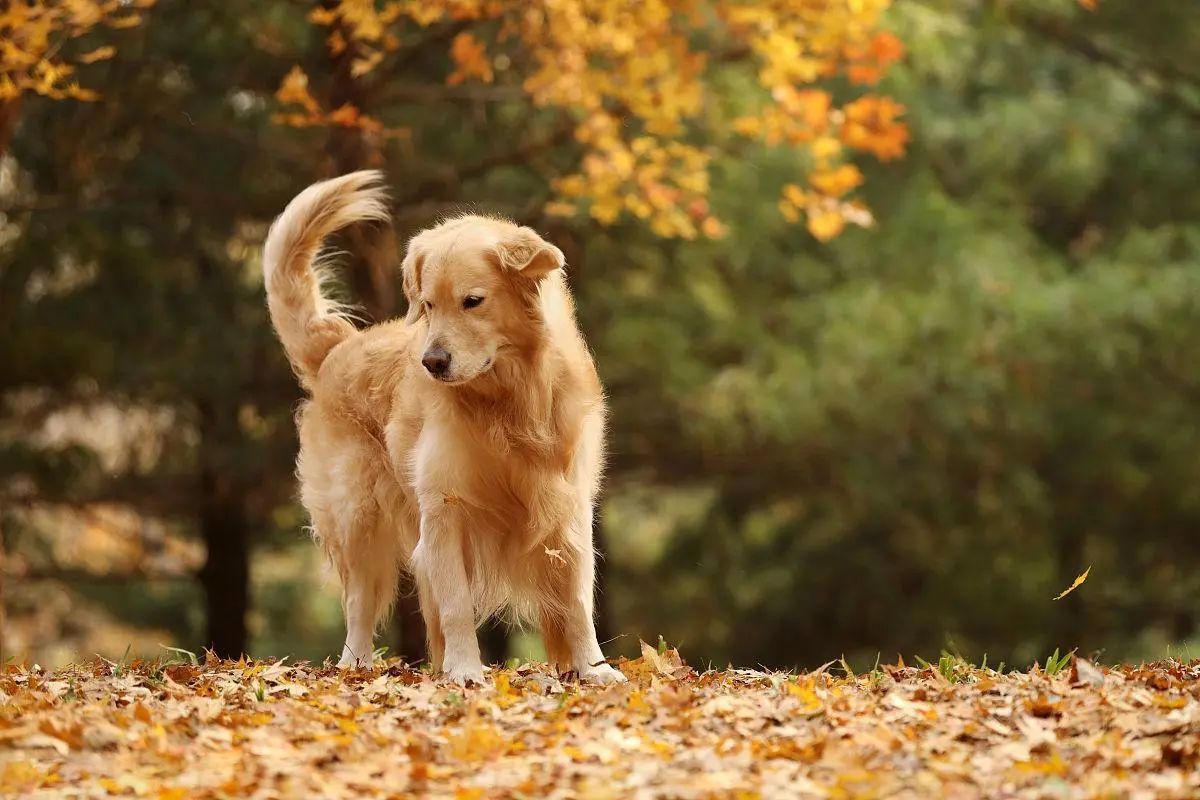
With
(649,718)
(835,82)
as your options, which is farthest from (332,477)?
(835,82)

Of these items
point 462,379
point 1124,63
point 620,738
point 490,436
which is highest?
point 1124,63

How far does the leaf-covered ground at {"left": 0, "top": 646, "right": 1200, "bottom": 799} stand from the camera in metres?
3.93

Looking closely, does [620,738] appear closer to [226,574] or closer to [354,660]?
[354,660]

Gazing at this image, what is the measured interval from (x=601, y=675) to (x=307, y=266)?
→ 258 cm

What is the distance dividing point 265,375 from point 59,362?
1.76 meters

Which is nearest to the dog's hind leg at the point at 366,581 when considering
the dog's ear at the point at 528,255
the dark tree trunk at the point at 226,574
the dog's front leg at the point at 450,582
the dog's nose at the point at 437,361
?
the dog's front leg at the point at 450,582

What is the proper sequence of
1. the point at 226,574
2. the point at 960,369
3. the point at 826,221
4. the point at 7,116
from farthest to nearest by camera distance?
the point at 226,574 < the point at 960,369 < the point at 826,221 < the point at 7,116

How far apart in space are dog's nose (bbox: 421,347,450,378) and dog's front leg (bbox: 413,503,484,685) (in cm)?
63

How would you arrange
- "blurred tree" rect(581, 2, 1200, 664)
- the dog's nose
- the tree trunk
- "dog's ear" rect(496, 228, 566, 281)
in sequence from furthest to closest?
"blurred tree" rect(581, 2, 1200, 664) < the tree trunk < "dog's ear" rect(496, 228, 566, 281) < the dog's nose

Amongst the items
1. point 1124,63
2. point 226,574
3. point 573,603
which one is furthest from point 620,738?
point 1124,63

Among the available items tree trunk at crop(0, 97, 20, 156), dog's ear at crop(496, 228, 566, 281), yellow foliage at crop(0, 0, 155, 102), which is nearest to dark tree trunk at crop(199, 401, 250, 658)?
tree trunk at crop(0, 97, 20, 156)

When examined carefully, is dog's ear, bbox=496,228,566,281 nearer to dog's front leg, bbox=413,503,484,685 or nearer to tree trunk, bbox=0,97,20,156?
dog's front leg, bbox=413,503,484,685

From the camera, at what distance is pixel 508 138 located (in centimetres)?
1179

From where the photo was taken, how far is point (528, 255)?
559 centimetres
